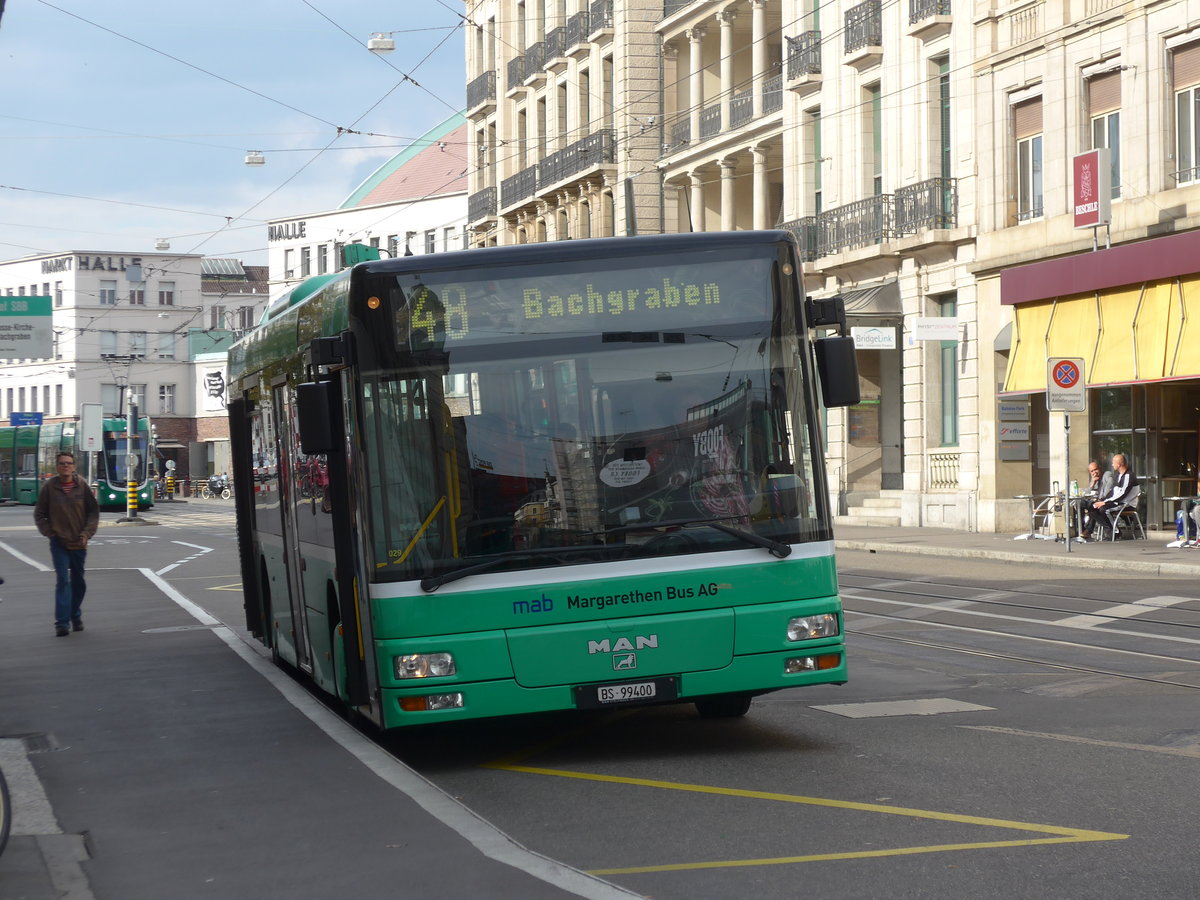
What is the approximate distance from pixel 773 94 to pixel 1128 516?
17.0 m

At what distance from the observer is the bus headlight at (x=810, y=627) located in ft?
29.8

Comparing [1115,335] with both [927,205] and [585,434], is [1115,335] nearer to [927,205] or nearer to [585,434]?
[927,205]

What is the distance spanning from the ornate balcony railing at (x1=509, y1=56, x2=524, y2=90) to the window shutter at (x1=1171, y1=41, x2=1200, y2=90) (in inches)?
1332

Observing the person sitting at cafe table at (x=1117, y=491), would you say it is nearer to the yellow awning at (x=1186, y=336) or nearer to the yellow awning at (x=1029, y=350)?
the yellow awning at (x=1186, y=336)

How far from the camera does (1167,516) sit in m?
28.5

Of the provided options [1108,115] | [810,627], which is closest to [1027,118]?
[1108,115]

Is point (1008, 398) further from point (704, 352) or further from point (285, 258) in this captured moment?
point (285, 258)

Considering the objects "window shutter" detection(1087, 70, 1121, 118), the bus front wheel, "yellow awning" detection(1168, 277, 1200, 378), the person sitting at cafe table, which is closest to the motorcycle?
"window shutter" detection(1087, 70, 1121, 118)

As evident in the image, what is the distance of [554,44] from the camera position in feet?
183

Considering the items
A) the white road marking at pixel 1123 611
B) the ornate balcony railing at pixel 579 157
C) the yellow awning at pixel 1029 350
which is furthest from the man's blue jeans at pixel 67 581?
the ornate balcony railing at pixel 579 157

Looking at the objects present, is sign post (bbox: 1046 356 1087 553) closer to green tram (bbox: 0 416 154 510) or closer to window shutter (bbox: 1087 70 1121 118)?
window shutter (bbox: 1087 70 1121 118)

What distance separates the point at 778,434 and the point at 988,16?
A: 83.6 feet

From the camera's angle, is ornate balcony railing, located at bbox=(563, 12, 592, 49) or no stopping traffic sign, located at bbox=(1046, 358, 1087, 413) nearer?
no stopping traffic sign, located at bbox=(1046, 358, 1087, 413)

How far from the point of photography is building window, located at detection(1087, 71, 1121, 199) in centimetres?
2902
